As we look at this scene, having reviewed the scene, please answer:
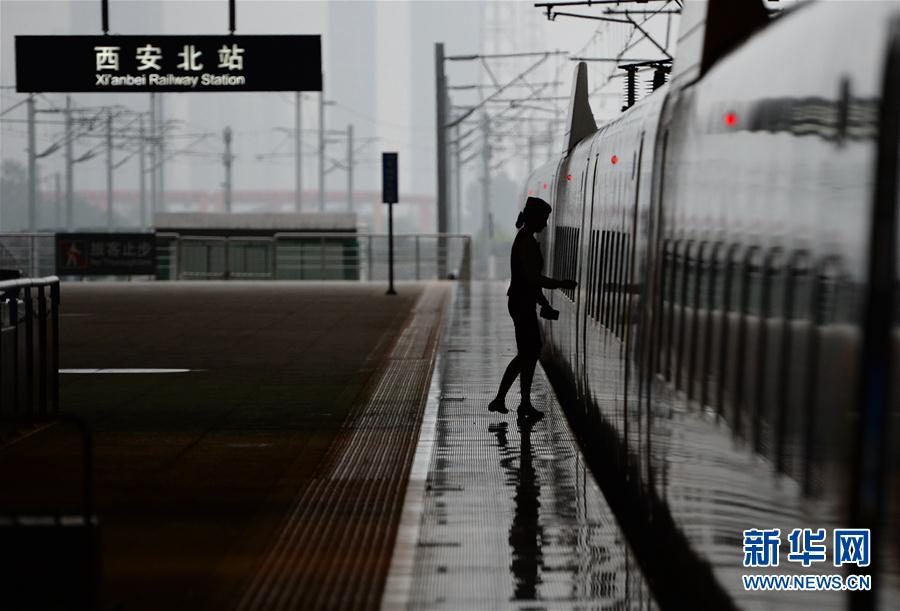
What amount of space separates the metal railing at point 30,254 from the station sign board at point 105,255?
99 centimetres

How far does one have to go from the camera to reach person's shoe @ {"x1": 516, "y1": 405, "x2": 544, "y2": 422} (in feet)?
37.9

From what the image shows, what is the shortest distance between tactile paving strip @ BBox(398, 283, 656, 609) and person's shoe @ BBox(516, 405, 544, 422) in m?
0.08

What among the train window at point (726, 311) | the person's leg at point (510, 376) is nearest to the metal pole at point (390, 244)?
the person's leg at point (510, 376)

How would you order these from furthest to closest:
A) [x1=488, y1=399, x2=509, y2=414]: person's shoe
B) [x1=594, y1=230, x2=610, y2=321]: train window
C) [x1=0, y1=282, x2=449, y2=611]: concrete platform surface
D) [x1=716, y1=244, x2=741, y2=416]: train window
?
[x1=488, y1=399, x2=509, y2=414]: person's shoe
[x1=594, y1=230, x2=610, y2=321]: train window
[x1=0, y1=282, x2=449, y2=611]: concrete platform surface
[x1=716, y1=244, x2=741, y2=416]: train window

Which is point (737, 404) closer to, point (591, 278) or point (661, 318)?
point (661, 318)

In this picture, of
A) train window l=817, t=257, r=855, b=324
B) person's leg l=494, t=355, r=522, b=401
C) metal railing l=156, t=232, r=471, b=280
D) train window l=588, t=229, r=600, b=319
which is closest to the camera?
train window l=817, t=257, r=855, b=324

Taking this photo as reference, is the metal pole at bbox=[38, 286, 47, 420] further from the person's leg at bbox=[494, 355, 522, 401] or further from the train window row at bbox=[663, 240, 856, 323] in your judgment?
the train window row at bbox=[663, 240, 856, 323]

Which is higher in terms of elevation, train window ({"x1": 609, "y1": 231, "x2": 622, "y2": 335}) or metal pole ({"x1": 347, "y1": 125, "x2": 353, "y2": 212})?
metal pole ({"x1": 347, "y1": 125, "x2": 353, "y2": 212})

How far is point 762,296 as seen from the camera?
479cm

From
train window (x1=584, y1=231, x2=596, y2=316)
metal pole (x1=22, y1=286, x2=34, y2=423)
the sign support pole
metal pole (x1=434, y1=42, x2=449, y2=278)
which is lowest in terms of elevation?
metal pole (x1=22, y1=286, x2=34, y2=423)

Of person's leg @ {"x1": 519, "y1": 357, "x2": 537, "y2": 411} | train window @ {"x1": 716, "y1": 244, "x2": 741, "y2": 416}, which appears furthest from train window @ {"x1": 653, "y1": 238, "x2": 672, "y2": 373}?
person's leg @ {"x1": 519, "y1": 357, "x2": 537, "y2": 411}

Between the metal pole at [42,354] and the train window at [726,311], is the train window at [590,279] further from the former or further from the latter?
the train window at [726,311]

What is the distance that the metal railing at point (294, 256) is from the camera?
130 feet

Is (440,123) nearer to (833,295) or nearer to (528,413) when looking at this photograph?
(528,413)
